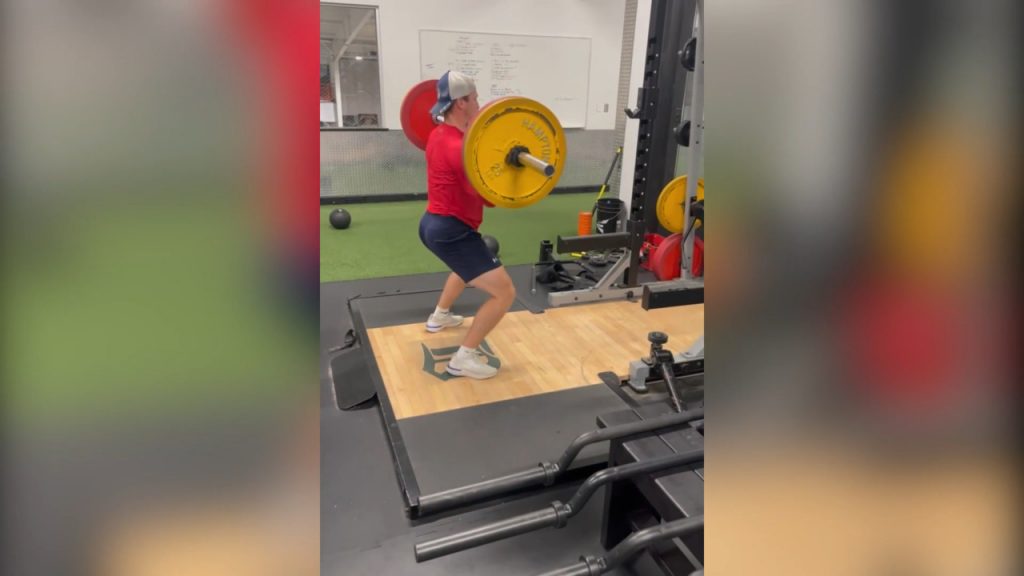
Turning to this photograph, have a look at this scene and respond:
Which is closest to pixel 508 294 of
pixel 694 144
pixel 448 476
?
pixel 448 476

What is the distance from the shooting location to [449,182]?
252 cm

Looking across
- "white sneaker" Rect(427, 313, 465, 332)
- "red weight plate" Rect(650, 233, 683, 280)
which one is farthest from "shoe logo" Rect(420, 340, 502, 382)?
"red weight plate" Rect(650, 233, 683, 280)

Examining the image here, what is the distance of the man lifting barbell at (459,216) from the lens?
2449mm

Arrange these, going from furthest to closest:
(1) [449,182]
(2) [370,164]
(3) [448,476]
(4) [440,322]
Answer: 1. (2) [370,164]
2. (4) [440,322]
3. (1) [449,182]
4. (3) [448,476]

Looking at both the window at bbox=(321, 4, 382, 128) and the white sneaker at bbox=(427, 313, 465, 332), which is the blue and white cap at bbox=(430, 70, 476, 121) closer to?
the white sneaker at bbox=(427, 313, 465, 332)

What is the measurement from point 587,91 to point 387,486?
6.12 meters

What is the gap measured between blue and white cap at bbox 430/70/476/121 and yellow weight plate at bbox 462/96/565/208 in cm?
16

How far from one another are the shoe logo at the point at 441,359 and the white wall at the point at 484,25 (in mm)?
4235

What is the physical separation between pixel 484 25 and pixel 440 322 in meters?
4.43

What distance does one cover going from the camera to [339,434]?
226cm

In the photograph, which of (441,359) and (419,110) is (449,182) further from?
(419,110)

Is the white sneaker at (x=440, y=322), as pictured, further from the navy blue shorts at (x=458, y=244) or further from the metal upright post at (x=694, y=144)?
the metal upright post at (x=694, y=144)
